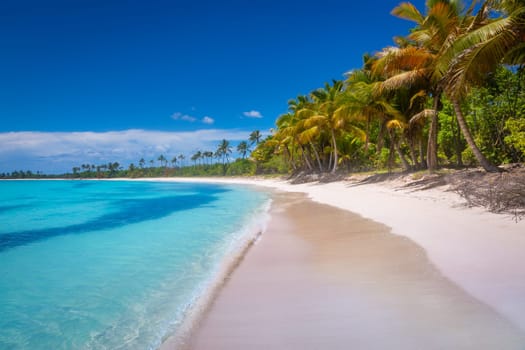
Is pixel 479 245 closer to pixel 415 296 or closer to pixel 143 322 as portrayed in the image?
pixel 415 296

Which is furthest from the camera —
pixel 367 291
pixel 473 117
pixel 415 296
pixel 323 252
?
pixel 473 117

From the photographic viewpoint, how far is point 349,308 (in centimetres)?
299

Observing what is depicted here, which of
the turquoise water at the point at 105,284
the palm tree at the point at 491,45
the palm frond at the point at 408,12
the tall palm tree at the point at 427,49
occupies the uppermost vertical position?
the palm frond at the point at 408,12

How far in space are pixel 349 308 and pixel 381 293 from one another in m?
0.53

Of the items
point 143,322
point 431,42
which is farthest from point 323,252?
point 431,42

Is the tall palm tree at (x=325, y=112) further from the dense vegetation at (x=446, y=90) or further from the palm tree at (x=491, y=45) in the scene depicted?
the palm tree at (x=491, y=45)

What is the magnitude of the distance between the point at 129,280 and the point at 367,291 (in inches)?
145

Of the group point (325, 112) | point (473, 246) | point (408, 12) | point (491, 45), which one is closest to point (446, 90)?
Answer: point (491, 45)

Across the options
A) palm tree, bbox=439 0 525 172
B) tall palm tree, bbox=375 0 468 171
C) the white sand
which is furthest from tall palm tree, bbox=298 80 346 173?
the white sand

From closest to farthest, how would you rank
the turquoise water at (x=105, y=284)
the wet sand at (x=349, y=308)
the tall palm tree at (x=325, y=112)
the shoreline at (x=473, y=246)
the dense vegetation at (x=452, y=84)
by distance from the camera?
the wet sand at (x=349, y=308), the shoreline at (x=473, y=246), the turquoise water at (x=105, y=284), the dense vegetation at (x=452, y=84), the tall palm tree at (x=325, y=112)

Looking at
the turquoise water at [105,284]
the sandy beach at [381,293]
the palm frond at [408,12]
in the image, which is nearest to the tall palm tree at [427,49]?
the palm frond at [408,12]

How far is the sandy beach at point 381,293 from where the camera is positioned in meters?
2.45

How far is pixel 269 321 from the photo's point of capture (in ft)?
9.37

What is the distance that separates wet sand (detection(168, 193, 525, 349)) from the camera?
2391 mm
